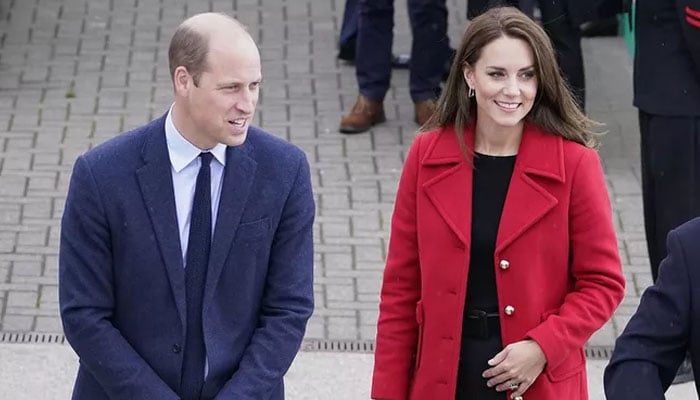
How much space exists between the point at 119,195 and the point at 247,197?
0.32 metres

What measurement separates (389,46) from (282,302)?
487 cm

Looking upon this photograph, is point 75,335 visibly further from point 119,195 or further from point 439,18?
point 439,18

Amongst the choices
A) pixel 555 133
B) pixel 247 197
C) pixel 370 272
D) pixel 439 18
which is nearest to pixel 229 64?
pixel 247 197

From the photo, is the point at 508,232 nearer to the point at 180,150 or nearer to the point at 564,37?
the point at 180,150

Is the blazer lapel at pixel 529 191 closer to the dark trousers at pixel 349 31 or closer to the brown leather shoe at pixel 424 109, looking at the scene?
the brown leather shoe at pixel 424 109

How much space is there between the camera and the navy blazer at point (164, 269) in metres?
3.73

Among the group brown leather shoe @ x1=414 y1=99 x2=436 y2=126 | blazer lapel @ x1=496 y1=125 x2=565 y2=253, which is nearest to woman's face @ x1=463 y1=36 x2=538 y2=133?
blazer lapel @ x1=496 y1=125 x2=565 y2=253

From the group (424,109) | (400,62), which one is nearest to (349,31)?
(400,62)

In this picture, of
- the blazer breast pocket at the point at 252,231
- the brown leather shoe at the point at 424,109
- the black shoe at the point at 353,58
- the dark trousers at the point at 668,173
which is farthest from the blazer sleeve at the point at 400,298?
the black shoe at the point at 353,58

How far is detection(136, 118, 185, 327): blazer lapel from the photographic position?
3727 millimetres

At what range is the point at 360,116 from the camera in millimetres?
8688

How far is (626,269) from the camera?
7.17 metres

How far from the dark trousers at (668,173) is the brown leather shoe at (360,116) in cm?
263

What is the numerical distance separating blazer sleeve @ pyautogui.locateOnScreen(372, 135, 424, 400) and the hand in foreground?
0.27 metres
